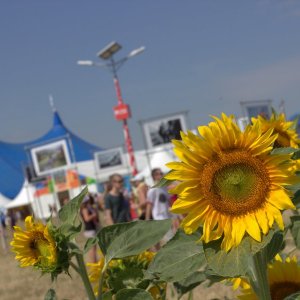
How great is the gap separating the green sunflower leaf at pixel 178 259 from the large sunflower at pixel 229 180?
9 cm

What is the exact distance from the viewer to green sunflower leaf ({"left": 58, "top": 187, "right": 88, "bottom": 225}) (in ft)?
4.17

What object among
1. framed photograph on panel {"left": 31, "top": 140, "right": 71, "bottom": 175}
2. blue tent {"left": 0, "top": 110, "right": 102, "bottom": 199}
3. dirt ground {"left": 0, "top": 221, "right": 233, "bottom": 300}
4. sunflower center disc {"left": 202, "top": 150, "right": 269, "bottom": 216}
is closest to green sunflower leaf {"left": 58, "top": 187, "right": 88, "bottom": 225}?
sunflower center disc {"left": 202, "top": 150, "right": 269, "bottom": 216}

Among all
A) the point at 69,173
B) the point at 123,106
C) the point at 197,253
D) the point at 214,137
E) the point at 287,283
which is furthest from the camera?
the point at 123,106

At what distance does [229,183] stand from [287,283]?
45 centimetres

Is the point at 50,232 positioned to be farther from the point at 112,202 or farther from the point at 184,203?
the point at 112,202

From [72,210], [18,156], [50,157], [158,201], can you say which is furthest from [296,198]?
[18,156]

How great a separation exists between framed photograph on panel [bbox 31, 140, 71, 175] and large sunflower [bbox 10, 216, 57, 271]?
1265cm

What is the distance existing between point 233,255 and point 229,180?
127 mm

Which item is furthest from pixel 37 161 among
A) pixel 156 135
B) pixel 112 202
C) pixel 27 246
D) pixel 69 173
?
pixel 27 246

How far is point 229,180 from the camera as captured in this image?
1.08 m

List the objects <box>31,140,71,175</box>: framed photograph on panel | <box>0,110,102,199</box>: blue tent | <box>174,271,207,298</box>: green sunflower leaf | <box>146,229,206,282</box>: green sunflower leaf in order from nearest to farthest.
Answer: <box>146,229,206,282</box>: green sunflower leaf, <box>174,271,207,298</box>: green sunflower leaf, <box>31,140,71,175</box>: framed photograph on panel, <box>0,110,102,199</box>: blue tent

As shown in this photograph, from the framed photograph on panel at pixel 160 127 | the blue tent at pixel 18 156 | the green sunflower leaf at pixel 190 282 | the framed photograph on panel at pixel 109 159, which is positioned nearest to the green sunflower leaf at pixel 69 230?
the green sunflower leaf at pixel 190 282

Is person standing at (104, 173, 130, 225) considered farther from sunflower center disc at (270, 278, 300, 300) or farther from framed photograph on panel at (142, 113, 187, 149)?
sunflower center disc at (270, 278, 300, 300)

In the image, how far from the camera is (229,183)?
1077 millimetres
